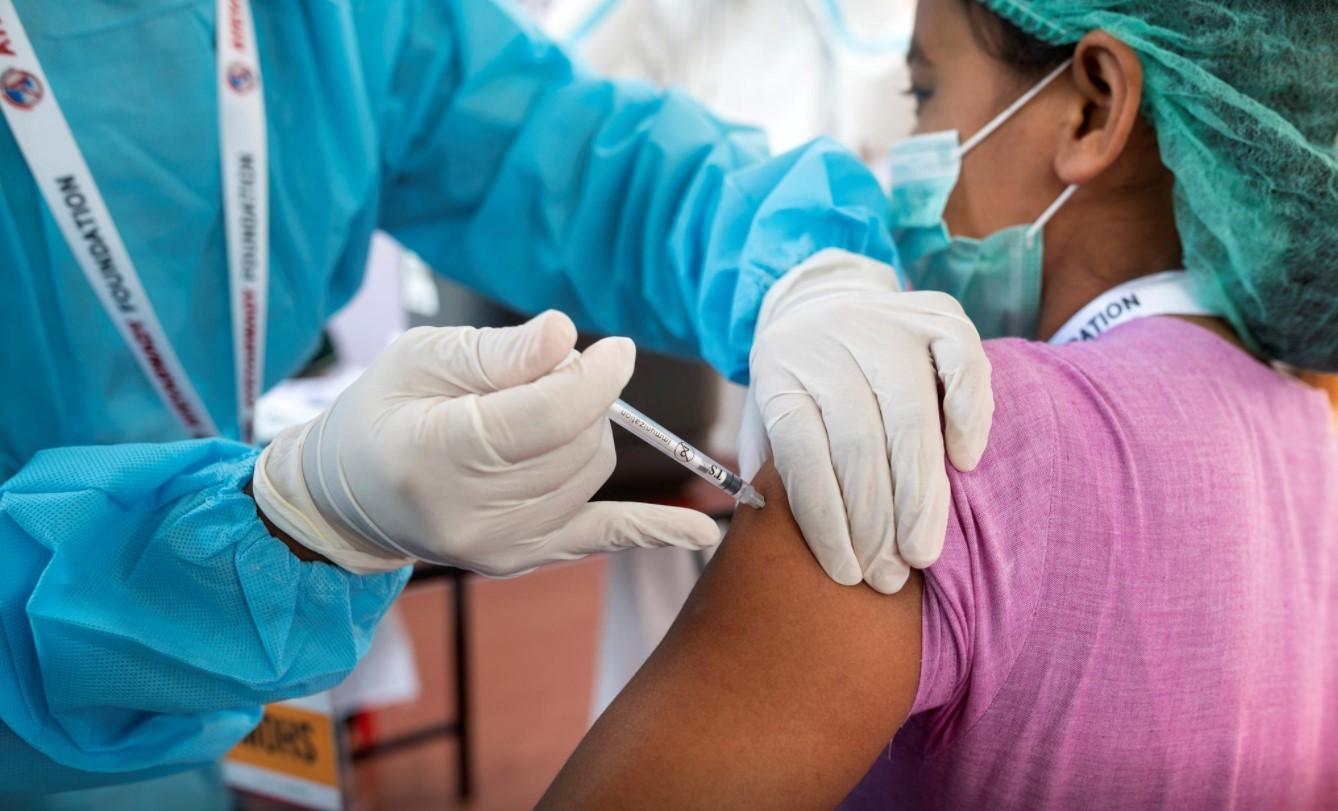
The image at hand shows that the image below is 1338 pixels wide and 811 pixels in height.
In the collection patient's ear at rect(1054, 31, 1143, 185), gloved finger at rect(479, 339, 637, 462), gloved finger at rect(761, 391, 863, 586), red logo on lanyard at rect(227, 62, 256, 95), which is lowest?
gloved finger at rect(761, 391, 863, 586)

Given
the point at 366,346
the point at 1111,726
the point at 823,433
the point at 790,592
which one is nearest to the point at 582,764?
the point at 790,592

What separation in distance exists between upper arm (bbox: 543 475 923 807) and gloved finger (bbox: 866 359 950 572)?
42 mm

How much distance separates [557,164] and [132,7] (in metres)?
0.50

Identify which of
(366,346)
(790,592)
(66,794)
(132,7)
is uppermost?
(132,7)

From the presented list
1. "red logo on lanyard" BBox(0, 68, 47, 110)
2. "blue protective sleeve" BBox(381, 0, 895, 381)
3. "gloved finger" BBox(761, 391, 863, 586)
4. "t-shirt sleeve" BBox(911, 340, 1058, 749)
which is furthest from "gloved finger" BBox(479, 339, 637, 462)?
"red logo on lanyard" BBox(0, 68, 47, 110)

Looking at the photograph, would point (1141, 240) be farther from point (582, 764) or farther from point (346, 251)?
point (346, 251)

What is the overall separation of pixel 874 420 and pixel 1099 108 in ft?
1.40

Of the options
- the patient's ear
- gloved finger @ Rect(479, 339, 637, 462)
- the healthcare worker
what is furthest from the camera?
the healthcare worker

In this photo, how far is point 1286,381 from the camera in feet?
3.08

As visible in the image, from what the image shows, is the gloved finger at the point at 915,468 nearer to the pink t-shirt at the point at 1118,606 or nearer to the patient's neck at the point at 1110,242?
the pink t-shirt at the point at 1118,606

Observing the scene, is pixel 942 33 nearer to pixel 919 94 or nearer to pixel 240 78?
pixel 919 94

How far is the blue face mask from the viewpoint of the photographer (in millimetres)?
994

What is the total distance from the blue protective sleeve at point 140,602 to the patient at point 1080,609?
252 millimetres

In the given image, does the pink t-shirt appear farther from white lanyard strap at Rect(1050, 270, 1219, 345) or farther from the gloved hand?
the gloved hand
